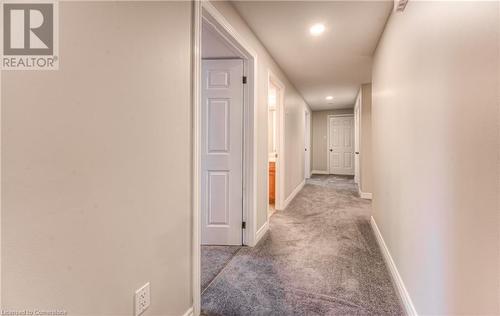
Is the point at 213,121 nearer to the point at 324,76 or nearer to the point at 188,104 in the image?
the point at 188,104

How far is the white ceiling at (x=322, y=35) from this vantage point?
2.29 metres

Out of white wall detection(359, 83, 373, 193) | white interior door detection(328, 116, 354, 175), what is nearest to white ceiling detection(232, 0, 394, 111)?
white wall detection(359, 83, 373, 193)

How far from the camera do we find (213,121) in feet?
9.29

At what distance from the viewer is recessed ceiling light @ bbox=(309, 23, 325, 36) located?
2.63 m

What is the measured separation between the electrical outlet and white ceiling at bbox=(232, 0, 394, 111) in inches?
86.4

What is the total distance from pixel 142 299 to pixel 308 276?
4.53 ft

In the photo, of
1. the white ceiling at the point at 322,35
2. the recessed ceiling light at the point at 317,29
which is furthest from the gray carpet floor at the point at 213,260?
the recessed ceiling light at the point at 317,29

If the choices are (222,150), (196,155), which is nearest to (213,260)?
(222,150)

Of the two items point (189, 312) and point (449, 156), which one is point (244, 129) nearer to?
point (189, 312)

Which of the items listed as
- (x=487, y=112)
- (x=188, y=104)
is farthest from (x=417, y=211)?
(x=188, y=104)

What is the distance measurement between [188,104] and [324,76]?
363 cm

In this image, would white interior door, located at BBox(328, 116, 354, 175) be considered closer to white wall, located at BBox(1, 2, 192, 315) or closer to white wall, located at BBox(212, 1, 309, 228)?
white wall, located at BBox(212, 1, 309, 228)

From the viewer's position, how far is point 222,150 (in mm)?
2822

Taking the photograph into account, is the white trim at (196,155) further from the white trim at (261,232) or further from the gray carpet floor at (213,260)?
the white trim at (261,232)
